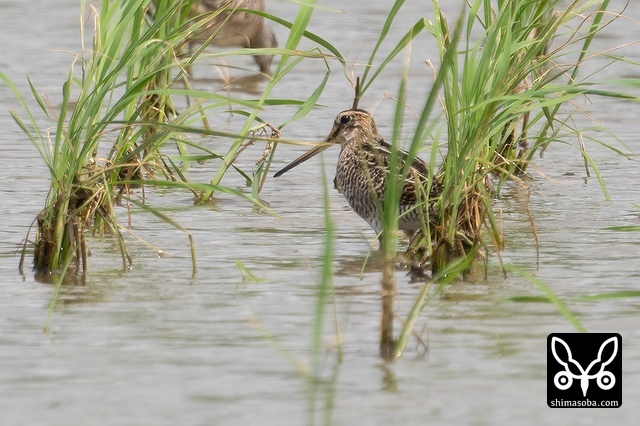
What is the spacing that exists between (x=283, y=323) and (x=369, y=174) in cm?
94

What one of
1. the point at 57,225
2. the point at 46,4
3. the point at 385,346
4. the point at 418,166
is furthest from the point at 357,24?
the point at 385,346

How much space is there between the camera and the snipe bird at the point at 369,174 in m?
5.94

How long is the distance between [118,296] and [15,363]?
3.03 ft

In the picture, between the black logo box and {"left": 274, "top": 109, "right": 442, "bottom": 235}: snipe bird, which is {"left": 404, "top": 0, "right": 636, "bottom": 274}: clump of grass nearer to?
{"left": 274, "top": 109, "right": 442, "bottom": 235}: snipe bird

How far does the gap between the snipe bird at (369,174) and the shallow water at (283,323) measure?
0.72 ft

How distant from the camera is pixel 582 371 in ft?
14.5

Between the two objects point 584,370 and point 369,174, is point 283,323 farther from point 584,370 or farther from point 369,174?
point 584,370

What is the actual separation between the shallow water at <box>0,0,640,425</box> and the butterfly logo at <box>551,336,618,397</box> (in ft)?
0.19

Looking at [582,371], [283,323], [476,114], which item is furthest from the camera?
[476,114]

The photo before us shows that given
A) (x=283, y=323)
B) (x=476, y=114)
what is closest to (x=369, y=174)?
(x=476, y=114)

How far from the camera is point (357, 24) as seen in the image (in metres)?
14.4

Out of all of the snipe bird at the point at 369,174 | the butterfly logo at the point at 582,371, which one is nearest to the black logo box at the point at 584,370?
the butterfly logo at the point at 582,371

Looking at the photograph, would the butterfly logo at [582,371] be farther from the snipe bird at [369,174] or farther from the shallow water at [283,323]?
the snipe bird at [369,174]

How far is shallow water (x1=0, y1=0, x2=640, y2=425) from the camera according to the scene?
411 cm
